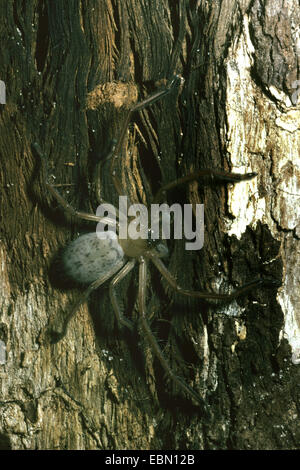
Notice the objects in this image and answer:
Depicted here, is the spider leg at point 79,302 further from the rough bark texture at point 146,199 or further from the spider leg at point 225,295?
the spider leg at point 225,295

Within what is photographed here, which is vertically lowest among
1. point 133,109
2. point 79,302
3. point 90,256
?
point 79,302

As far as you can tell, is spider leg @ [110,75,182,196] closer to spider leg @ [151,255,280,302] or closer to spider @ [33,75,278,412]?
spider @ [33,75,278,412]

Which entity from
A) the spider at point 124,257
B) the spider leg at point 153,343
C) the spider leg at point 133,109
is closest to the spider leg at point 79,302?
the spider at point 124,257

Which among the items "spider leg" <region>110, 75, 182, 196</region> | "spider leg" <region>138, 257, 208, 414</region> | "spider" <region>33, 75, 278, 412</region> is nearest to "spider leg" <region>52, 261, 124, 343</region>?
"spider" <region>33, 75, 278, 412</region>

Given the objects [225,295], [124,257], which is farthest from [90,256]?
[225,295]

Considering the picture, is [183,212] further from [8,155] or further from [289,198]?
[8,155]

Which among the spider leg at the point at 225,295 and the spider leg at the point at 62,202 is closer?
the spider leg at the point at 225,295

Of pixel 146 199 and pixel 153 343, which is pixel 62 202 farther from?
pixel 153 343
